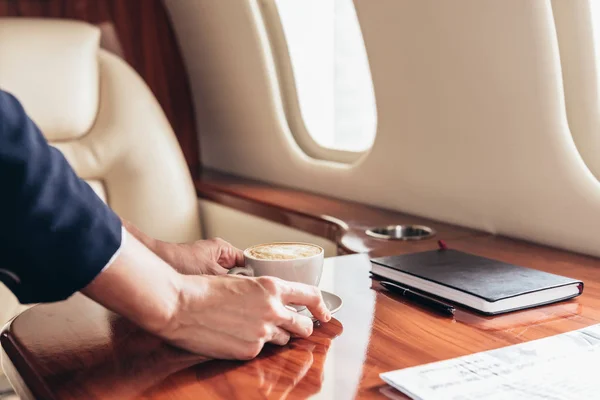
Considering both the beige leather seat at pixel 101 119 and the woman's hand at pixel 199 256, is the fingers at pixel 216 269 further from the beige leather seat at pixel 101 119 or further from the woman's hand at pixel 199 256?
the beige leather seat at pixel 101 119

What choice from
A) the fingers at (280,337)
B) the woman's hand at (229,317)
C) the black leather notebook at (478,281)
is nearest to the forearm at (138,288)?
the woman's hand at (229,317)

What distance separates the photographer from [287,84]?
235cm

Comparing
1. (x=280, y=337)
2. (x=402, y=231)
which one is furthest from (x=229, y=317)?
(x=402, y=231)

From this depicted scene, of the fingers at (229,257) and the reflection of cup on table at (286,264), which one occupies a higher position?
the reflection of cup on table at (286,264)

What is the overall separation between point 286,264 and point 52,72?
125 cm

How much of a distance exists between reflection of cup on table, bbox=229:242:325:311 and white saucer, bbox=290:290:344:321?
0.04 ft

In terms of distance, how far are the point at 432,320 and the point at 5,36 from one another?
145cm

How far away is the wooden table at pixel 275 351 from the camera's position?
76 cm

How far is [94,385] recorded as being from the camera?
2.52 ft

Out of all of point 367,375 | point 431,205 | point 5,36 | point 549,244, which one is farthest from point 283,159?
point 367,375

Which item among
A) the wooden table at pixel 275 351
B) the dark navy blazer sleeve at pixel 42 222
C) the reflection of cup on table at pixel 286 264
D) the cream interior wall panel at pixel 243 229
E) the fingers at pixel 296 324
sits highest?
the dark navy blazer sleeve at pixel 42 222

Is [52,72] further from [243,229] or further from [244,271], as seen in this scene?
[244,271]

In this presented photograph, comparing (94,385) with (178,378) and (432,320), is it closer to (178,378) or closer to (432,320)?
(178,378)

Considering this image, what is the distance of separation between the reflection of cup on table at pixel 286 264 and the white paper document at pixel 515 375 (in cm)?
23
